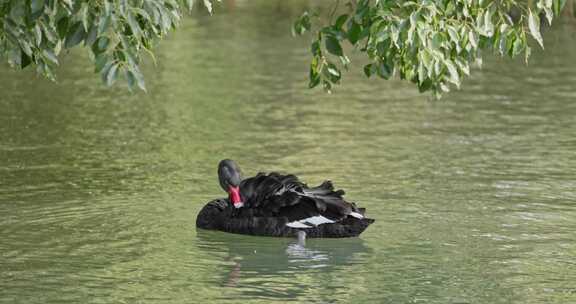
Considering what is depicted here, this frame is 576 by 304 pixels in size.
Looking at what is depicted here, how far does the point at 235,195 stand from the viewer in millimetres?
11234

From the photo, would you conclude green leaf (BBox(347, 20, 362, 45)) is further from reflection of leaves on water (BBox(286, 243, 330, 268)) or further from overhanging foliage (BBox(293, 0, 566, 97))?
reflection of leaves on water (BBox(286, 243, 330, 268))

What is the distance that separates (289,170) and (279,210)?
2.87 metres

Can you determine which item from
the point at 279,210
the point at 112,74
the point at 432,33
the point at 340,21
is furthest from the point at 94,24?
the point at 279,210

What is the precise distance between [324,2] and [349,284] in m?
26.6

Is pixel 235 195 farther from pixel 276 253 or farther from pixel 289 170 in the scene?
Result: pixel 289 170

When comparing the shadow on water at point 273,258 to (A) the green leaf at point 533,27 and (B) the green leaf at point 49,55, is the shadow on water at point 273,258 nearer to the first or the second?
(B) the green leaf at point 49,55

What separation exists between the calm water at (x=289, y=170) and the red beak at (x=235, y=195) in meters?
0.37

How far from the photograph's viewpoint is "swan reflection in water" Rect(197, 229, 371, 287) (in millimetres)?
9734

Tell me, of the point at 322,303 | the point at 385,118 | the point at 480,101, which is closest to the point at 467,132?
the point at 385,118

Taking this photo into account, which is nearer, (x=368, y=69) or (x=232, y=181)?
(x=368, y=69)

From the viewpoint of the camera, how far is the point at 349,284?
30.4 ft

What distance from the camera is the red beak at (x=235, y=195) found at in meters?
11.2

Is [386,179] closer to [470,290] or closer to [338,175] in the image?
[338,175]

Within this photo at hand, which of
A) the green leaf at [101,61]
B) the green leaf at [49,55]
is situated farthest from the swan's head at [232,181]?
the green leaf at [101,61]
